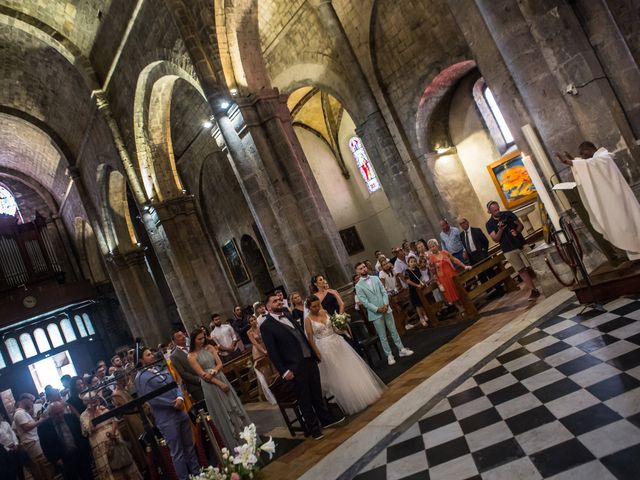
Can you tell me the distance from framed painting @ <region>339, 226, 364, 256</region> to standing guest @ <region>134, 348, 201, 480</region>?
15.2 metres

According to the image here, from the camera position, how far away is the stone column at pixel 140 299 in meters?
20.0

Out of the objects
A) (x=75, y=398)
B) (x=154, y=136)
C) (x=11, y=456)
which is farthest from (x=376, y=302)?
(x=154, y=136)

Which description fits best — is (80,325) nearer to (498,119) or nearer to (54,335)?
(54,335)

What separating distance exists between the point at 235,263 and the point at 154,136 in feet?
24.0

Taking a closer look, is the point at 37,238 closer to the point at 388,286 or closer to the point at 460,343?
the point at 388,286

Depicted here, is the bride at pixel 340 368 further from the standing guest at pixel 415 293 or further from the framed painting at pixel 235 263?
the framed painting at pixel 235 263

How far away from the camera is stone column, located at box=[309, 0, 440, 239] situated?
12.9 metres

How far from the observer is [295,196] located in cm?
1016

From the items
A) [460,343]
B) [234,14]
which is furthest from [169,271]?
[460,343]

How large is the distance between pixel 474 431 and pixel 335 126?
703 inches

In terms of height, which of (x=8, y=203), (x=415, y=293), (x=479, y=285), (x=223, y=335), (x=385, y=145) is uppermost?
(x=8, y=203)

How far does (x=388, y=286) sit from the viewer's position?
375 inches

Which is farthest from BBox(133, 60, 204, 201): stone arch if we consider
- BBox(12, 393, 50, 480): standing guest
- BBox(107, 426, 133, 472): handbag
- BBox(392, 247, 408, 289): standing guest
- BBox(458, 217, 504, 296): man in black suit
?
BBox(107, 426, 133, 472): handbag

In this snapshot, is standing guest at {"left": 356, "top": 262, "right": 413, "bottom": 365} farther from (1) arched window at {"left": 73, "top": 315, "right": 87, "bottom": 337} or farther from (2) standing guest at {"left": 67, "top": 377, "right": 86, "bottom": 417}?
(1) arched window at {"left": 73, "top": 315, "right": 87, "bottom": 337}
